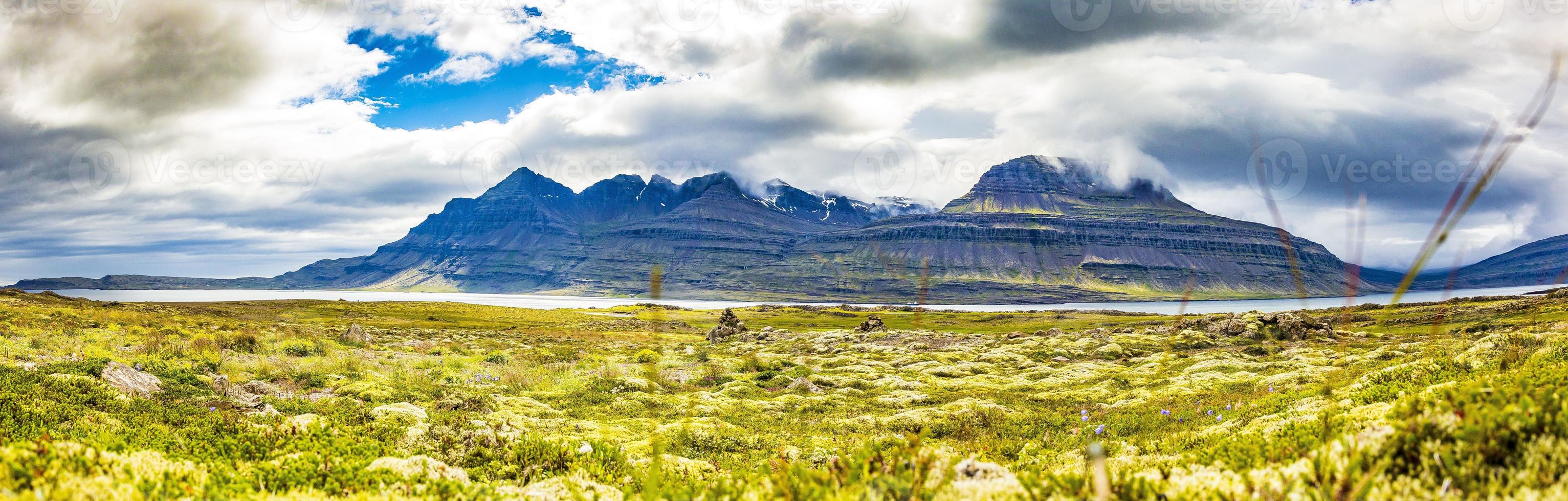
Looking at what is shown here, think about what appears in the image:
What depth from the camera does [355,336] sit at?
144ft

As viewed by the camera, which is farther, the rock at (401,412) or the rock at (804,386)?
the rock at (804,386)

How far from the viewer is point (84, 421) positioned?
374 inches

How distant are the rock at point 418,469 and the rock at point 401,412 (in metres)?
6.28

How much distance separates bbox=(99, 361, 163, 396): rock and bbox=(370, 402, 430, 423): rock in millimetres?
4319

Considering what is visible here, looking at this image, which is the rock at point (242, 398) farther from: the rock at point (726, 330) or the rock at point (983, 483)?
the rock at point (726, 330)

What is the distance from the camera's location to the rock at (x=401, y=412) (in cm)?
1311

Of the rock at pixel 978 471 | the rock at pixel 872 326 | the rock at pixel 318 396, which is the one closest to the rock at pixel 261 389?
the rock at pixel 318 396

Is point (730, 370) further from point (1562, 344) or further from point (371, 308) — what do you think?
point (371, 308)

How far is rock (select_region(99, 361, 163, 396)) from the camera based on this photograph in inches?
523

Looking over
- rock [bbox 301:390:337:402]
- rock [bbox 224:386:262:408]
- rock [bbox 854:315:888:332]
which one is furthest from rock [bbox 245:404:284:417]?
rock [bbox 854:315:888:332]

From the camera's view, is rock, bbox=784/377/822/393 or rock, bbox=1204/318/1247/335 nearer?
rock, bbox=784/377/822/393

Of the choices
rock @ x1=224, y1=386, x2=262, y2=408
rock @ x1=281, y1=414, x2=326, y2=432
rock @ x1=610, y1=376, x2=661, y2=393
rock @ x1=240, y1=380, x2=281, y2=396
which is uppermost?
rock @ x1=281, y1=414, x2=326, y2=432

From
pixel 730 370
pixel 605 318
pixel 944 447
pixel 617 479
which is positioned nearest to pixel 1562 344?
pixel 944 447

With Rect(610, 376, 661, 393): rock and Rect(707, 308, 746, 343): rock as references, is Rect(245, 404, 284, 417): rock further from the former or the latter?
Rect(707, 308, 746, 343): rock
